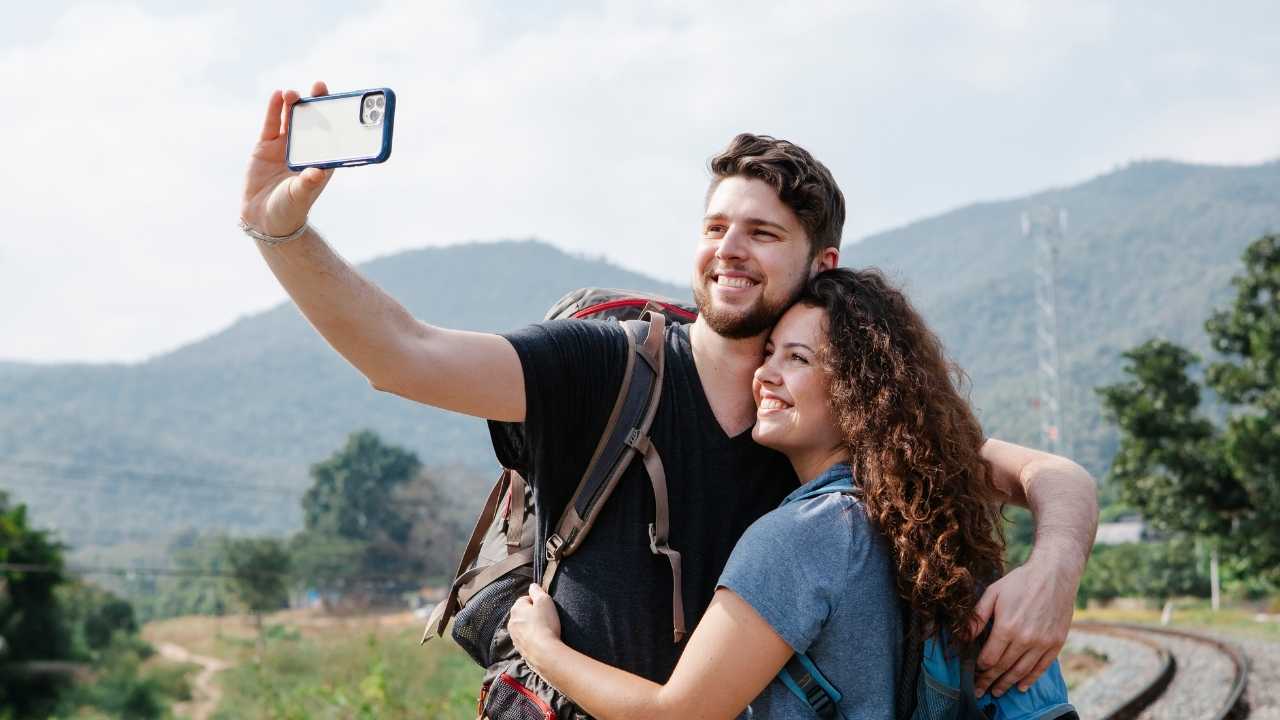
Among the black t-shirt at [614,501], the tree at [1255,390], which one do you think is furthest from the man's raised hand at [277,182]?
the tree at [1255,390]

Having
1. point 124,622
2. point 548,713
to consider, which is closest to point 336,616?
point 124,622

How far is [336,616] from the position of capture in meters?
62.8

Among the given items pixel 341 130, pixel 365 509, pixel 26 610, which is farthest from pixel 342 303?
pixel 365 509

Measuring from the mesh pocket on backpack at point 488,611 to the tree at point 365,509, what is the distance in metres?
65.4

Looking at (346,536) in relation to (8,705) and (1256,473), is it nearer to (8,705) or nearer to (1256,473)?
(8,705)

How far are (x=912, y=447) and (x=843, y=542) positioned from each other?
25 centimetres

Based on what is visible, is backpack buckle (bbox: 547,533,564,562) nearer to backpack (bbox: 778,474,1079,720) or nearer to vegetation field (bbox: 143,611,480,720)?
backpack (bbox: 778,474,1079,720)

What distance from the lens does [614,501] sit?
262 cm

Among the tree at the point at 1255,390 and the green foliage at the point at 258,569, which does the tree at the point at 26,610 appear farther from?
the green foliage at the point at 258,569

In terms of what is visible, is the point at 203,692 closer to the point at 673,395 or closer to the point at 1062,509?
the point at 673,395

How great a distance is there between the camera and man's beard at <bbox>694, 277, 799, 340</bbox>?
2.73 m

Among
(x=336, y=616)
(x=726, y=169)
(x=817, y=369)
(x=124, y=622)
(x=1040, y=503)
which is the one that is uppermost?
(x=726, y=169)

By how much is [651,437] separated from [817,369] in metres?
0.38

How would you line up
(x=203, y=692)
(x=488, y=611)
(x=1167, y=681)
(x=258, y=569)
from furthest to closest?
(x=258, y=569) → (x=203, y=692) → (x=1167, y=681) → (x=488, y=611)
